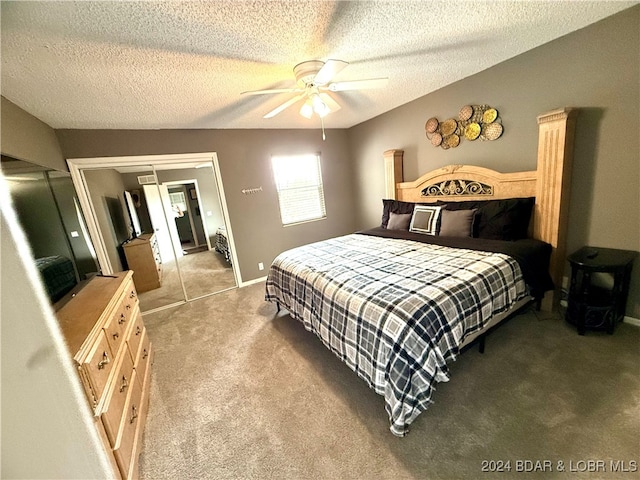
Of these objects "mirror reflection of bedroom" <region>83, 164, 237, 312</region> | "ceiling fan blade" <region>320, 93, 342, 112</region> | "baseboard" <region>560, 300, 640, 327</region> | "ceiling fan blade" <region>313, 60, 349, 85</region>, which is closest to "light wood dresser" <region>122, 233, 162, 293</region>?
"mirror reflection of bedroom" <region>83, 164, 237, 312</region>

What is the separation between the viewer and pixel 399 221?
3.40 meters

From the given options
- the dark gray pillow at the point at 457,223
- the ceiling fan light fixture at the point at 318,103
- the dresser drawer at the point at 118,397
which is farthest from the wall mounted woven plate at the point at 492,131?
the dresser drawer at the point at 118,397

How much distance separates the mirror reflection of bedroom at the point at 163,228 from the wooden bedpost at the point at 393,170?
258 cm

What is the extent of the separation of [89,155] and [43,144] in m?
0.53

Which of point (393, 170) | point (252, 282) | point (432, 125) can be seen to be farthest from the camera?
point (252, 282)

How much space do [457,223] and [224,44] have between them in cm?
258

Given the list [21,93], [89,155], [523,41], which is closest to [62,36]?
[21,93]

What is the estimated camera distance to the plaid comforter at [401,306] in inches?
54.7

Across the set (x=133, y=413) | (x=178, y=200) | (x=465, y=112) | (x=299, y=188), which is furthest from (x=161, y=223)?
(x=465, y=112)

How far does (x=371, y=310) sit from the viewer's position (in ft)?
5.14

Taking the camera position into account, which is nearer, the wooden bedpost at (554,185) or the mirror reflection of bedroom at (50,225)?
the mirror reflection of bedroom at (50,225)

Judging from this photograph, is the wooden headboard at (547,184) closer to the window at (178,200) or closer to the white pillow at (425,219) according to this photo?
the white pillow at (425,219)

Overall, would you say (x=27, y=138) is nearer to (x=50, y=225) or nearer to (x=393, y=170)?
(x=50, y=225)

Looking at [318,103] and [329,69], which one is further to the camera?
[318,103]
